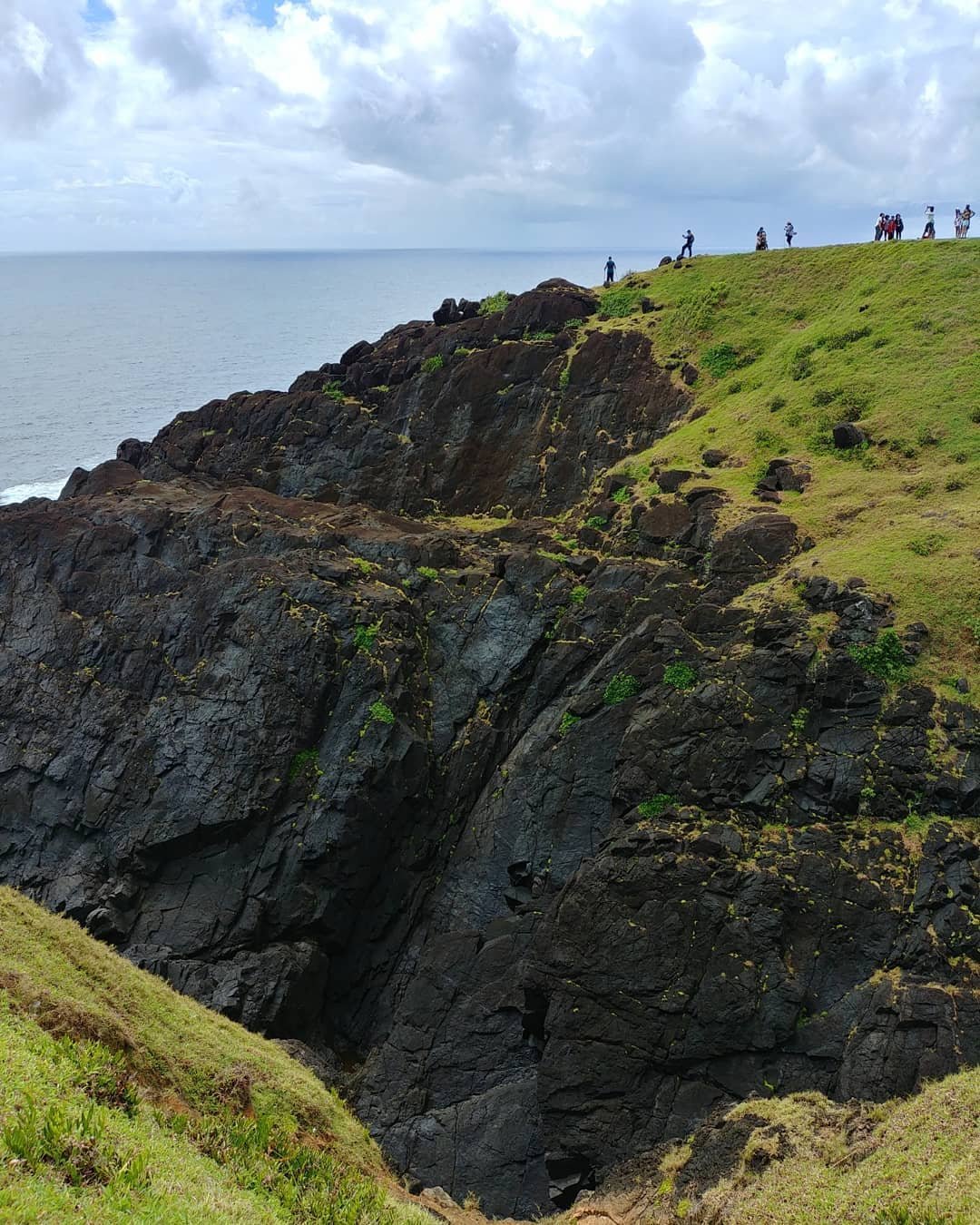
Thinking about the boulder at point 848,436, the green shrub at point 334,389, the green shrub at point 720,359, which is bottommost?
the boulder at point 848,436

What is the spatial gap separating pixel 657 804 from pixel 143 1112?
16253mm

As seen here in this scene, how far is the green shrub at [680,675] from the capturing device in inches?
1142

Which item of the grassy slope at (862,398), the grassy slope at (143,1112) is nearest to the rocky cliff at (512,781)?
the grassy slope at (862,398)

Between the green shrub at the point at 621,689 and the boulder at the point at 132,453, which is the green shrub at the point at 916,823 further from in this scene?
the boulder at the point at 132,453

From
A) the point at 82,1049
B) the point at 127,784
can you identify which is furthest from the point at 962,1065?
the point at 127,784

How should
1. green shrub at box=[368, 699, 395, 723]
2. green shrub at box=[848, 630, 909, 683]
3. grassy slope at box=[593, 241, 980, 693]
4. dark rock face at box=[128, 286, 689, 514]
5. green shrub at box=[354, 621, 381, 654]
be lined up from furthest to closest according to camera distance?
dark rock face at box=[128, 286, 689, 514]
green shrub at box=[354, 621, 381, 654]
green shrub at box=[368, 699, 395, 723]
grassy slope at box=[593, 241, 980, 693]
green shrub at box=[848, 630, 909, 683]

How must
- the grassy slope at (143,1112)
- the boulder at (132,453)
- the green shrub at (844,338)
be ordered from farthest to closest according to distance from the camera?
the boulder at (132,453) → the green shrub at (844,338) → the grassy slope at (143,1112)

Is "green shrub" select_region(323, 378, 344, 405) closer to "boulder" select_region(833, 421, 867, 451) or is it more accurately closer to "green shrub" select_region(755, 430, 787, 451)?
"green shrub" select_region(755, 430, 787, 451)

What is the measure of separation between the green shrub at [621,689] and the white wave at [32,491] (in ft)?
187

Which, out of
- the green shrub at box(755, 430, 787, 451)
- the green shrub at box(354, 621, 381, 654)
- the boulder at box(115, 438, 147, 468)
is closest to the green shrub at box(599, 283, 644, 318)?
the green shrub at box(755, 430, 787, 451)

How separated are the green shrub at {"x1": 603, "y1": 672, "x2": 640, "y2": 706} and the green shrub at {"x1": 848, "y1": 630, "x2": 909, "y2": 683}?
Result: 6767mm

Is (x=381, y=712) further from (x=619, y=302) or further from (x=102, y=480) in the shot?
(x=619, y=302)

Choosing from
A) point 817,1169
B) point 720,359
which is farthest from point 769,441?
point 817,1169

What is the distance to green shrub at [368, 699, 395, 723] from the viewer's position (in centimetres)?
3322
